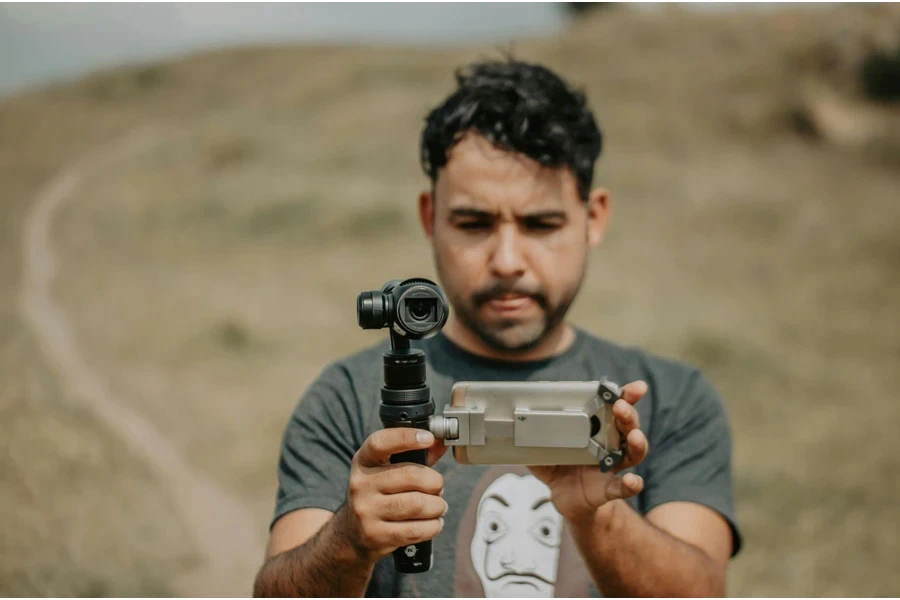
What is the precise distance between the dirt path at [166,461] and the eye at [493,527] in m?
4.94

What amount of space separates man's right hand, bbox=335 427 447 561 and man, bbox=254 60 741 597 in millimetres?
507

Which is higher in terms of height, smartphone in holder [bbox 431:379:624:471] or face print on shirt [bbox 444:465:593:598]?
smartphone in holder [bbox 431:379:624:471]

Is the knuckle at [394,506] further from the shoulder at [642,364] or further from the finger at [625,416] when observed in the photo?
the shoulder at [642,364]

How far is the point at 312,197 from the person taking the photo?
23.6 meters

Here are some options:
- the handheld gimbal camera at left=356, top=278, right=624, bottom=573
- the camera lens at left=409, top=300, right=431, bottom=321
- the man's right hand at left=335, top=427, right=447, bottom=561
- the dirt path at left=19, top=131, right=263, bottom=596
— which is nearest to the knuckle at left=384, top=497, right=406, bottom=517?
the man's right hand at left=335, top=427, right=447, bottom=561

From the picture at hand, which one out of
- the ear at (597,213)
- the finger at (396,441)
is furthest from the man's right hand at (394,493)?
the ear at (597,213)

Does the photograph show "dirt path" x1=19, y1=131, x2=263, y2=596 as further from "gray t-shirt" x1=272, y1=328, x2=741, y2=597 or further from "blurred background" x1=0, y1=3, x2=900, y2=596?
"gray t-shirt" x1=272, y1=328, x2=741, y2=597

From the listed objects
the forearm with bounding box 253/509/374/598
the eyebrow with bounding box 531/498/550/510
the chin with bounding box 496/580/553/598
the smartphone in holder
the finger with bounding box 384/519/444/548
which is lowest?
the chin with bounding box 496/580/553/598

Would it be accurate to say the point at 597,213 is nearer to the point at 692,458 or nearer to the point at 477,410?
the point at 692,458

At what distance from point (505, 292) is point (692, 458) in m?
1.03

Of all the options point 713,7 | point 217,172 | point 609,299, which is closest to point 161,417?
point 609,299

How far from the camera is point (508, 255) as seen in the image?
10.9ft

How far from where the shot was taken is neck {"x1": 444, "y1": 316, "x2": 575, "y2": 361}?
3576 millimetres

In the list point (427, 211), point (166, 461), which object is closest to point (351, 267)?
point (166, 461)
